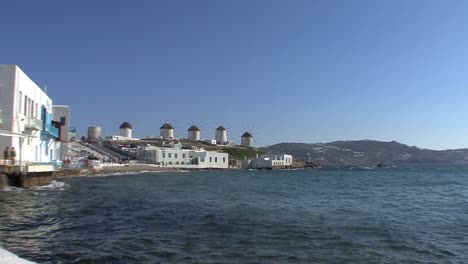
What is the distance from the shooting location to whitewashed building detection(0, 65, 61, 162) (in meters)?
28.9

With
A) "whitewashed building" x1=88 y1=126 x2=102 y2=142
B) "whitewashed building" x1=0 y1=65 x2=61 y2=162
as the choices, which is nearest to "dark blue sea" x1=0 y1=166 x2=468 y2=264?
"whitewashed building" x1=0 y1=65 x2=61 y2=162

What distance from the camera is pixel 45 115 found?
135ft

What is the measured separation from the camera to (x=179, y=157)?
321ft

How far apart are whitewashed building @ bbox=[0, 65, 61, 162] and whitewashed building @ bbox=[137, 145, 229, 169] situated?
54.5m

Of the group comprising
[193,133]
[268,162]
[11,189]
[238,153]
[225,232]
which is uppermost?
[193,133]

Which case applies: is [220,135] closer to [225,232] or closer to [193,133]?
[193,133]

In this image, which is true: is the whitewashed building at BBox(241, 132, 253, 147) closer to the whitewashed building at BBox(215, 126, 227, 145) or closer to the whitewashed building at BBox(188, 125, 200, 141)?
the whitewashed building at BBox(215, 126, 227, 145)

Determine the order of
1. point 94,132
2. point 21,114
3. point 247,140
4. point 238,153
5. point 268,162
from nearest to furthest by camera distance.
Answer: point 21,114 < point 268,162 < point 94,132 < point 238,153 < point 247,140

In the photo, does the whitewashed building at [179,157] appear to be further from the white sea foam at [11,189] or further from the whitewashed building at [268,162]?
the white sea foam at [11,189]

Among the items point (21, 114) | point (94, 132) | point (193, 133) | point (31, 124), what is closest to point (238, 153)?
point (193, 133)

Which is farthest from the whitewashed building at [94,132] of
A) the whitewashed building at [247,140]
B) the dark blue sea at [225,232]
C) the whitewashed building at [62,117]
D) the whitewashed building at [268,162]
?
the dark blue sea at [225,232]

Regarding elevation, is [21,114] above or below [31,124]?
above

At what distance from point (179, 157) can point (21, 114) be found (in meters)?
67.3

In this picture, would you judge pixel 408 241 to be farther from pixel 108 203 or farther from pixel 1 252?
pixel 108 203
